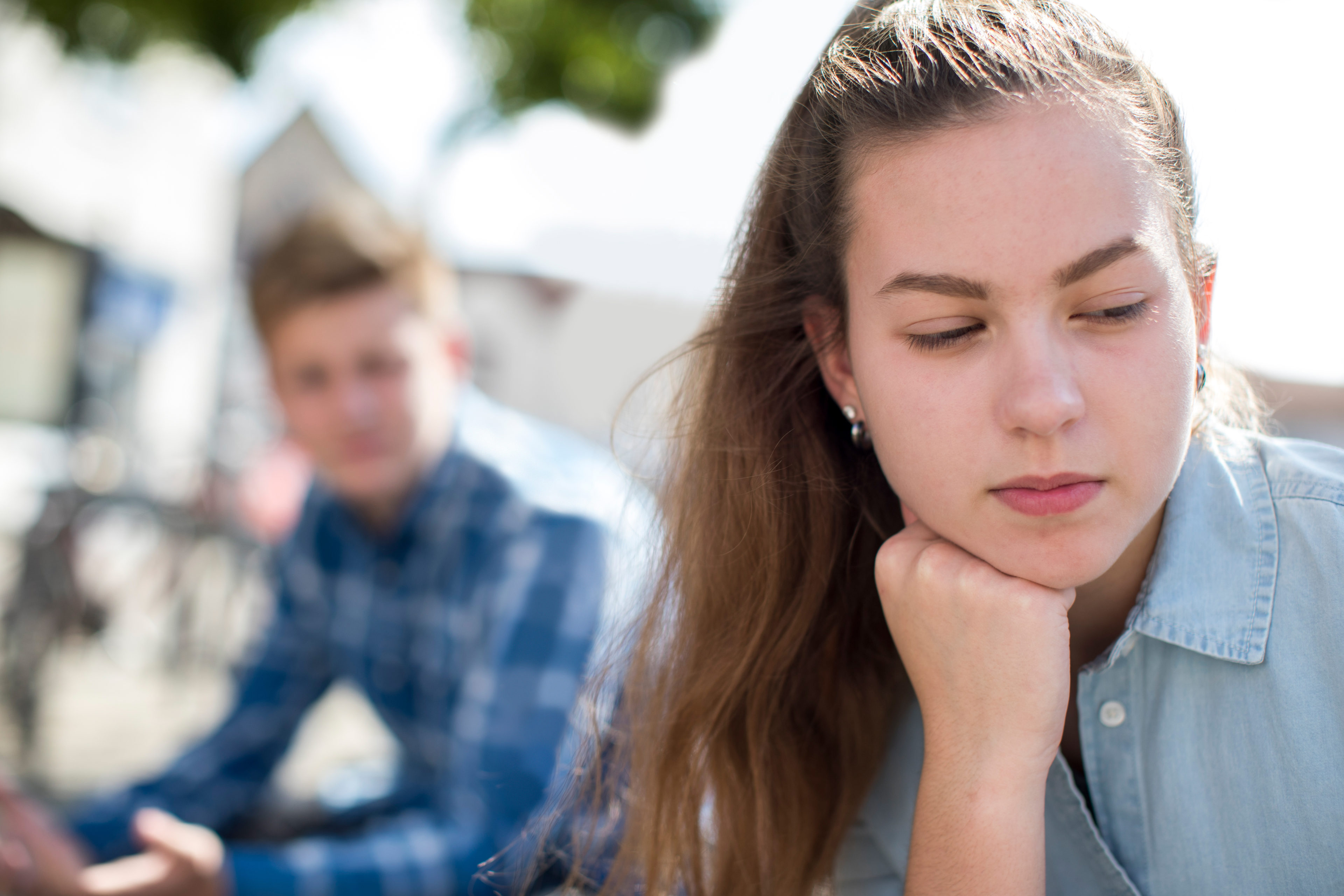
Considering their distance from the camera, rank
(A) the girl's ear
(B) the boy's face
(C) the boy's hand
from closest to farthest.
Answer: (A) the girl's ear → (C) the boy's hand → (B) the boy's face

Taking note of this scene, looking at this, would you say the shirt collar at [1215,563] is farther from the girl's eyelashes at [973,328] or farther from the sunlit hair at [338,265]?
the sunlit hair at [338,265]

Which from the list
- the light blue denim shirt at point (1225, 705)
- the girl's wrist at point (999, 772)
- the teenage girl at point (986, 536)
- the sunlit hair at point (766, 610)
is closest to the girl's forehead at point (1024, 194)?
the teenage girl at point (986, 536)

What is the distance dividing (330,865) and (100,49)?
11190 mm

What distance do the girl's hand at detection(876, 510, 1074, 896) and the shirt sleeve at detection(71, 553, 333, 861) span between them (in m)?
1.81

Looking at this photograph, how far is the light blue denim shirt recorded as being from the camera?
1.19 m

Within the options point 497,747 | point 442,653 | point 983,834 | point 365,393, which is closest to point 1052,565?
point 983,834

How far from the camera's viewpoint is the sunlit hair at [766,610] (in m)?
1.52

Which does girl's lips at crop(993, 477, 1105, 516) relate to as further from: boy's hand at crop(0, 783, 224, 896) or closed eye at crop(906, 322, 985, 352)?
boy's hand at crop(0, 783, 224, 896)

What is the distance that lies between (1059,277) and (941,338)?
0.54 feet

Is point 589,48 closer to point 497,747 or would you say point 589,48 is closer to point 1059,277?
point 497,747

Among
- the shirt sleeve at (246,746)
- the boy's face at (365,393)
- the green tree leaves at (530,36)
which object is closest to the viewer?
the shirt sleeve at (246,746)

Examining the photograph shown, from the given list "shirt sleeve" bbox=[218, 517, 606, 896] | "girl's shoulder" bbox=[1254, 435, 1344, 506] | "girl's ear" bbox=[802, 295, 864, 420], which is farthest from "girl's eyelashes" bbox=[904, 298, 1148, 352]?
"shirt sleeve" bbox=[218, 517, 606, 896]

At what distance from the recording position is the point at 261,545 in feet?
19.2

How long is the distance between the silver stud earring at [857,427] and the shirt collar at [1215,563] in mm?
460
